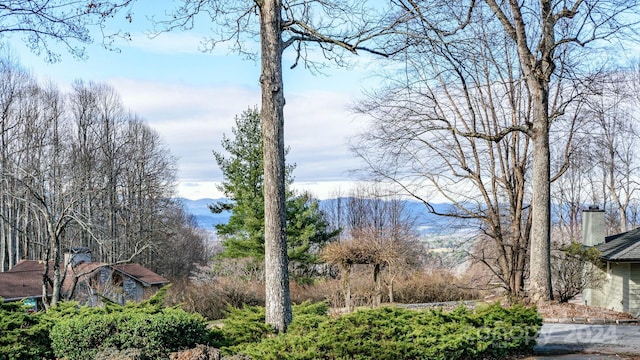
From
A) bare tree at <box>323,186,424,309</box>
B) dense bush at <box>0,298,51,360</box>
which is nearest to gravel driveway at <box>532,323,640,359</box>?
dense bush at <box>0,298,51,360</box>

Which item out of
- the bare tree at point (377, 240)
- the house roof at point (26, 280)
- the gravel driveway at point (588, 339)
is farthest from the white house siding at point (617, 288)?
the house roof at point (26, 280)

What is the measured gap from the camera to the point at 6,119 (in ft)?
94.5

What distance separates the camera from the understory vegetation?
5.77 metres

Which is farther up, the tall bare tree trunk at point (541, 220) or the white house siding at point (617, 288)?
the tall bare tree trunk at point (541, 220)

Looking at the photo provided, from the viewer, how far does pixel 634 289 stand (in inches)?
514

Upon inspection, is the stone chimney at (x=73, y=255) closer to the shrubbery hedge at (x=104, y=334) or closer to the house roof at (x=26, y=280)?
the house roof at (x=26, y=280)

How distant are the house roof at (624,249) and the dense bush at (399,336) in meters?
7.04

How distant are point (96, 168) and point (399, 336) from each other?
1165 inches

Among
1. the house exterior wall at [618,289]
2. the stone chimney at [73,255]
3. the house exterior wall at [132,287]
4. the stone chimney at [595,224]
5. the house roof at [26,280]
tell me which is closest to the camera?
the house exterior wall at [618,289]

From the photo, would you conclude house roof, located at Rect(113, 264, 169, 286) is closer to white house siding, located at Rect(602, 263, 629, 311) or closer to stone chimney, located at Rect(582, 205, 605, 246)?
stone chimney, located at Rect(582, 205, 605, 246)

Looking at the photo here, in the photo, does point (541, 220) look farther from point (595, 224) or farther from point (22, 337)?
point (22, 337)

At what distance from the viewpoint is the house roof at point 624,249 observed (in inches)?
494

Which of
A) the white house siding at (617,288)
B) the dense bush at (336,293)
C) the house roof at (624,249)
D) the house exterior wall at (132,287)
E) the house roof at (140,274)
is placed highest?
the house roof at (624,249)

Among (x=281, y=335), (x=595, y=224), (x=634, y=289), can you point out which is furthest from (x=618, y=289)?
(x=281, y=335)
